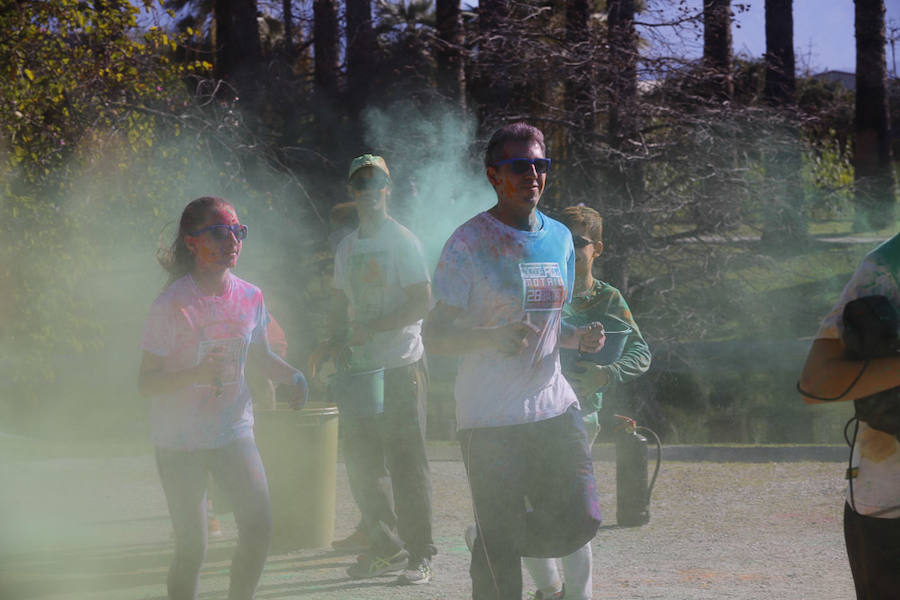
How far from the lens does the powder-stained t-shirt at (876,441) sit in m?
2.28

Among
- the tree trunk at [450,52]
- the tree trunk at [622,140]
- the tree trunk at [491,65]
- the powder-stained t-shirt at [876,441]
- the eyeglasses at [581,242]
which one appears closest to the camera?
the powder-stained t-shirt at [876,441]

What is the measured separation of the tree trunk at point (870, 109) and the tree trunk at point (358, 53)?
11.3 m

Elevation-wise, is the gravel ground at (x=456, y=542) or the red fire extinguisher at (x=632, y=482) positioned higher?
the red fire extinguisher at (x=632, y=482)

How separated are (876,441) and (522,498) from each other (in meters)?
1.15

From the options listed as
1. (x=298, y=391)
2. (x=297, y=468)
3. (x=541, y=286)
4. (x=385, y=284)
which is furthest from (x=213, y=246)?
(x=297, y=468)

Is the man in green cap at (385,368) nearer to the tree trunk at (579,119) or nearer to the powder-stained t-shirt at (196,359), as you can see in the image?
the powder-stained t-shirt at (196,359)

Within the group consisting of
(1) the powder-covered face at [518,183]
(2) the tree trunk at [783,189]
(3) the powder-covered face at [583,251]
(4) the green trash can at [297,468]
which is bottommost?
(4) the green trash can at [297,468]

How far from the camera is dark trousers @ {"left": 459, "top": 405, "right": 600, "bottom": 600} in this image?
10.4ft

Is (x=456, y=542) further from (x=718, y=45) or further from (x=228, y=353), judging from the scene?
(x=718, y=45)

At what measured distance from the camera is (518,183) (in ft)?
10.6

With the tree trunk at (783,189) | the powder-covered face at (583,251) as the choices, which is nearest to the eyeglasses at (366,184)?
the powder-covered face at (583,251)

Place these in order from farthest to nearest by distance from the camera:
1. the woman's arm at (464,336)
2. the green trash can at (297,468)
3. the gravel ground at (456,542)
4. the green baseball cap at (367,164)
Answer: the green trash can at (297,468) < the green baseball cap at (367,164) < the gravel ground at (456,542) < the woman's arm at (464,336)

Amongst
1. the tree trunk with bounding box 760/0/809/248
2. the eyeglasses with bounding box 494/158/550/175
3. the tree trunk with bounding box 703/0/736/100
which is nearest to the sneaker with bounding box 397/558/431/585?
the eyeglasses with bounding box 494/158/550/175

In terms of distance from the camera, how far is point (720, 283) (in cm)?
1386
